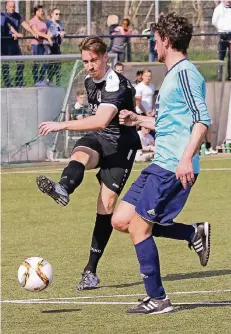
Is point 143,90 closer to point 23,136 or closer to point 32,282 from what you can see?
point 23,136

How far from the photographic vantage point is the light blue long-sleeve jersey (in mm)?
7020

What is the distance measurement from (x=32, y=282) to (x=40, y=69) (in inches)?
532

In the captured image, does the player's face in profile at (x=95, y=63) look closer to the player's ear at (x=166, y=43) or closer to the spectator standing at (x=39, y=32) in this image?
the player's ear at (x=166, y=43)

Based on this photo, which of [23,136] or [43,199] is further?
[23,136]

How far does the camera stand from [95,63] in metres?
8.56

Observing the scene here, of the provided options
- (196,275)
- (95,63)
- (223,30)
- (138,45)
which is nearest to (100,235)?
(196,275)

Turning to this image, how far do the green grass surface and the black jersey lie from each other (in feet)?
3.97

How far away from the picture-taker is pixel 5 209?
46.5ft

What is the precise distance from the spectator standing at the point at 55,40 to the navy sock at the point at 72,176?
1235 cm

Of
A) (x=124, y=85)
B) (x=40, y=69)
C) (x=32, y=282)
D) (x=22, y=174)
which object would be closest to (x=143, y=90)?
(x=40, y=69)

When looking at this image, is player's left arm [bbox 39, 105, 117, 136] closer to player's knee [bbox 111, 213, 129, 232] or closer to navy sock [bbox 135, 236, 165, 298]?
player's knee [bbox 111, 213, 129, 232]

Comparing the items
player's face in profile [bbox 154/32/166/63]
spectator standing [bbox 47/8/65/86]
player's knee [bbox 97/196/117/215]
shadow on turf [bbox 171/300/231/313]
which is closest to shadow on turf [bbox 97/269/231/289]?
player's knee [bbox 97/196/117/215]

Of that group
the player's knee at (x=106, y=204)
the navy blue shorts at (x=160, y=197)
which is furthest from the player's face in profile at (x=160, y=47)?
the player's knee at (x=106, y=204)

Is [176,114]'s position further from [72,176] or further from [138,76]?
[138,76]
